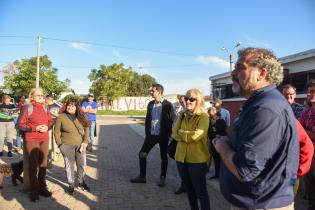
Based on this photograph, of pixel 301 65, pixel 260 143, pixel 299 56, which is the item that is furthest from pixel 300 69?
pixel 260 143

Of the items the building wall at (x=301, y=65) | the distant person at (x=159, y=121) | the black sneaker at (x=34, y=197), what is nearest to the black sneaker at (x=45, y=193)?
the black sneaker at (x=34, y=197)

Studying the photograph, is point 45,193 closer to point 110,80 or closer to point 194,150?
point 194,150

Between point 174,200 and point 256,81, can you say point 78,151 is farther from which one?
point 256,81

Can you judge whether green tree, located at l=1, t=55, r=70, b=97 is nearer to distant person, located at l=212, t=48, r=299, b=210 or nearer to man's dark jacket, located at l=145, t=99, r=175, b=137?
man's dark jacket, located at l=145, t=99, r=175, b=137

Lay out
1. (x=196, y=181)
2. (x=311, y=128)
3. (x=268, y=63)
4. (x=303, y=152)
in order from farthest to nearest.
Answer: (x=311, y=128), (x=196, y=181), (x=303, y=152), (x=268, y=63)

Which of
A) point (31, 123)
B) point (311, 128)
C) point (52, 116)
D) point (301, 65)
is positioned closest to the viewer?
point (311, 128)

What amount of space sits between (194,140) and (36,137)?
2872 mm

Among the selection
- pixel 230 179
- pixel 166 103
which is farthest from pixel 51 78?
pixel 230 179

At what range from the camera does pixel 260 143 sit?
1968 mm

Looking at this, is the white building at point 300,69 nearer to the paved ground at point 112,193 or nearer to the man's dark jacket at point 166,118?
the paved ground at point 112,193

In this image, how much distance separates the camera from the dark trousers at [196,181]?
425 centimetres

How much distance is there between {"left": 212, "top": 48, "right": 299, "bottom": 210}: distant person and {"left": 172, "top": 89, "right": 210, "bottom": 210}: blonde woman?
197cm

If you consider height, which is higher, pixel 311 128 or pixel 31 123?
pixel 311 128

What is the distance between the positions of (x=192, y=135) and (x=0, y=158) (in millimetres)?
6785
